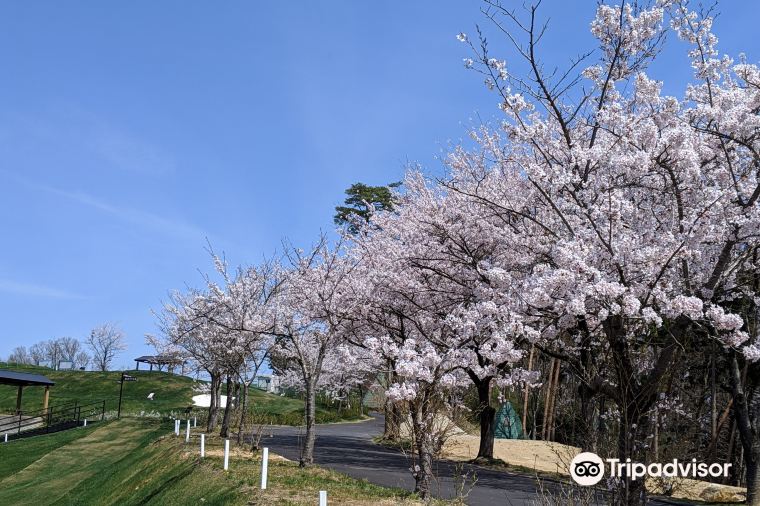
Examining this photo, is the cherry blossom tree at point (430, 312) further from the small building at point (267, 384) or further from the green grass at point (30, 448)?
the small building at point (267, 384)

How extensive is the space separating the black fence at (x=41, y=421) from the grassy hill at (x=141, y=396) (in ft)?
10.9

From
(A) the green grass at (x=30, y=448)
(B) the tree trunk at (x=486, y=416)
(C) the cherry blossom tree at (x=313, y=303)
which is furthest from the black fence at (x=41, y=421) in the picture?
(B) the tree trunk at (x=486, y=416)

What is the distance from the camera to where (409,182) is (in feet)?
83.7

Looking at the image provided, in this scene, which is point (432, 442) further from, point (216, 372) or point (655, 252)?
point (216, 372)

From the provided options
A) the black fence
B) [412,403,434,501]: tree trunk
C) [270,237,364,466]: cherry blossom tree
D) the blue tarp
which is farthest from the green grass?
[412,403,434,501]: tree trunk

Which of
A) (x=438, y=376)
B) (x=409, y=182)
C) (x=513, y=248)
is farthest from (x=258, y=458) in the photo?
(x=409, y=182)

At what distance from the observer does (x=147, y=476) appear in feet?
62.8

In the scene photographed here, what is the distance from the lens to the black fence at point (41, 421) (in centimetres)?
3784

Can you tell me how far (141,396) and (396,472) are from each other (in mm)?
41798

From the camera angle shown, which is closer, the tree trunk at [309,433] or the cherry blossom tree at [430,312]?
the cherry blossom tree at [430,312]

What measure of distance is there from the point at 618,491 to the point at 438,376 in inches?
176

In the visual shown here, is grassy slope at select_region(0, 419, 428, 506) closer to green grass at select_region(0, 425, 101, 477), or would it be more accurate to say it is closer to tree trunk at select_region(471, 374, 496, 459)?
green grass at select_region(0, 425, 101, 477)

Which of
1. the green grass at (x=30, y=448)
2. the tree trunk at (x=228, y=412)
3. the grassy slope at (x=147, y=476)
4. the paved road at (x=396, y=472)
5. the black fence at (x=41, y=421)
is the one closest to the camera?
the grassy slope at (x=147, y=476)

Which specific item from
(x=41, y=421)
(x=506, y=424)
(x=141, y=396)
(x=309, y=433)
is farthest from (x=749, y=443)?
(x=141, y=396)
